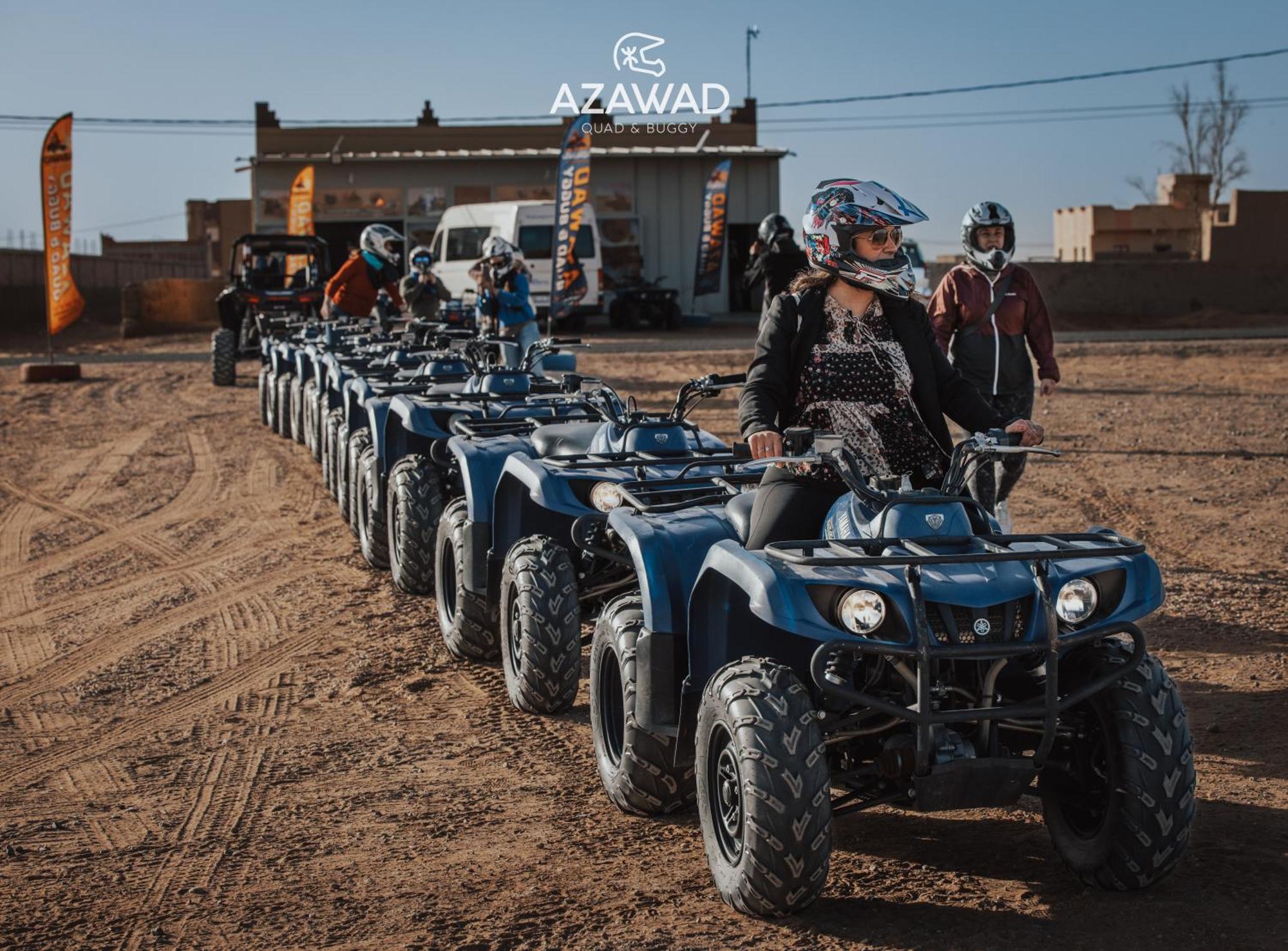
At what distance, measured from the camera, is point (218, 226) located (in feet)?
186

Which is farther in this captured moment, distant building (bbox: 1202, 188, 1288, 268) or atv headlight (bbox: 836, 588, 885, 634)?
distant building (bbox: 1202, 188, 1288, 268)

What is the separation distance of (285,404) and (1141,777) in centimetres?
1324

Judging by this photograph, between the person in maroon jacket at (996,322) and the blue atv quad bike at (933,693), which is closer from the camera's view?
the blue atv quad bike at (933,693)

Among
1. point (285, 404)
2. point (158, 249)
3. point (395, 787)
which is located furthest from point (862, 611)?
point (158, 249)

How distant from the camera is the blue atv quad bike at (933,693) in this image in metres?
3.94

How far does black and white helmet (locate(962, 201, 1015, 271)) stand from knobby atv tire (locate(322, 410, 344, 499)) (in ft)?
17.3

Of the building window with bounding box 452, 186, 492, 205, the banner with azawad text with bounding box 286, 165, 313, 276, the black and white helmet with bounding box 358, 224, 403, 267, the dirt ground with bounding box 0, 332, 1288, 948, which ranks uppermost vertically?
the building window with bounding box 452, 186, 492, 205

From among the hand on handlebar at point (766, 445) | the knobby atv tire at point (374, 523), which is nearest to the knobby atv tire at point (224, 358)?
the knobby atv tire at point (374, 523)

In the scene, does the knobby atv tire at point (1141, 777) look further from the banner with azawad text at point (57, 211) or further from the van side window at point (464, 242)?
the van side window at point (464, 242)

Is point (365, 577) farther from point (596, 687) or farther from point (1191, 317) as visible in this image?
point (1191, 317)

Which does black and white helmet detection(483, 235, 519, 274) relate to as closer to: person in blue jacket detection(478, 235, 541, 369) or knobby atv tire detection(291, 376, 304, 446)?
person in blue jacket detection(478, 235, 541, 369)

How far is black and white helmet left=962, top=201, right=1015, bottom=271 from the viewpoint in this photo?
26.9ft

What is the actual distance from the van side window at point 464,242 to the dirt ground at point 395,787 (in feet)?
66.8

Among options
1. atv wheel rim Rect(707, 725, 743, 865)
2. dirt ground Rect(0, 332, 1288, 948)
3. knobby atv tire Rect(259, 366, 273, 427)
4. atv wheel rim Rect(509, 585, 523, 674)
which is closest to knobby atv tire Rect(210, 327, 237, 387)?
knobby atv tire Rect(259, 366, 273, 427)
